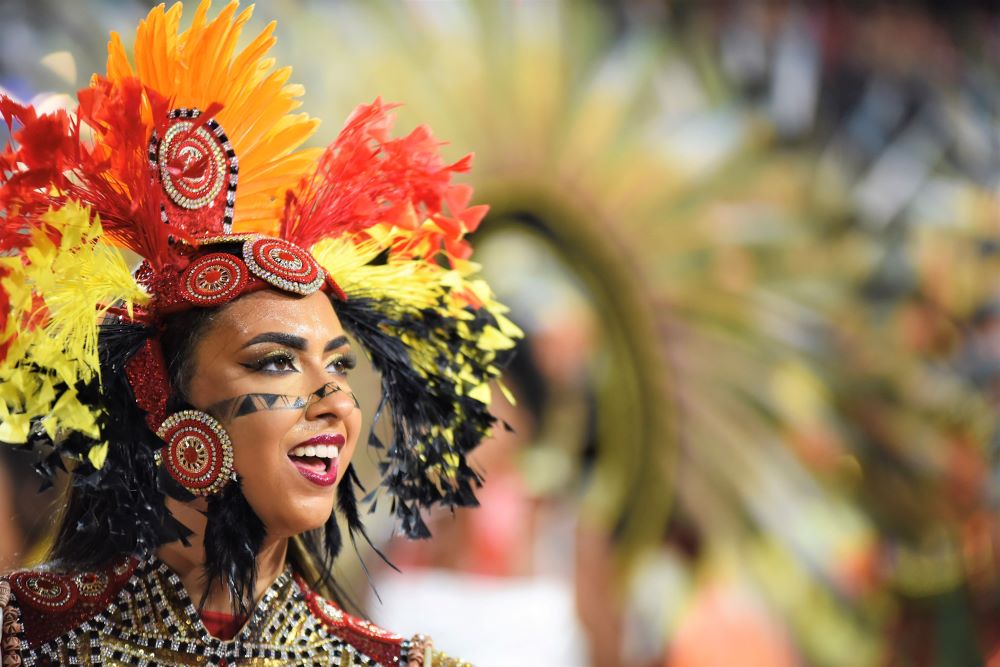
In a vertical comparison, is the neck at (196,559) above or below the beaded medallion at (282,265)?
below

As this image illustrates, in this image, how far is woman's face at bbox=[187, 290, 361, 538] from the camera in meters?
1.44

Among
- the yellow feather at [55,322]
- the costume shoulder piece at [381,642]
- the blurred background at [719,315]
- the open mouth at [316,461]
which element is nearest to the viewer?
the yellow feather at [55,322]

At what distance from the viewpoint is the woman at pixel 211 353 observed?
1410 millimetres

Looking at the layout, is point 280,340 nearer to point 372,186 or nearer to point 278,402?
point 278,402

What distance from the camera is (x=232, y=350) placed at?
146cm

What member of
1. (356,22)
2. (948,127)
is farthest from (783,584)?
(356,22)

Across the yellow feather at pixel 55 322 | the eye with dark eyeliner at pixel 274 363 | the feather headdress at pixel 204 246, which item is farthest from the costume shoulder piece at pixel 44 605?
the eye with dark eyeliner at pixel 274 363

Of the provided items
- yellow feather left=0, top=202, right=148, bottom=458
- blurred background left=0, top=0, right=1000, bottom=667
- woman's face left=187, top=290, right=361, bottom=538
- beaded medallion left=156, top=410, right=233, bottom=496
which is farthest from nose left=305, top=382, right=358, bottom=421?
blurred background left=0, top=0, right=1000, bottom=667

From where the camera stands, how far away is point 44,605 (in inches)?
57.9

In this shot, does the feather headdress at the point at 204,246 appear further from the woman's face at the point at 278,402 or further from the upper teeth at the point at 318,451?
the upper teeth at the point at 318,451

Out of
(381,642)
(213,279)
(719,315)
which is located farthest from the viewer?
(719,315)

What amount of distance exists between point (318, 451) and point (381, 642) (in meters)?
0.30

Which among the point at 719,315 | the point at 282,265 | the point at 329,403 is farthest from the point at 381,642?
the point at 719,315

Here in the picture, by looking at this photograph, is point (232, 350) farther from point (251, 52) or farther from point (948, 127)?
point (948, 127)
